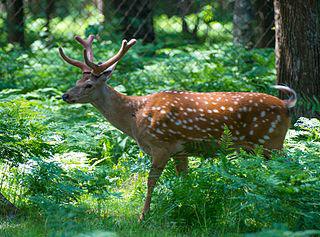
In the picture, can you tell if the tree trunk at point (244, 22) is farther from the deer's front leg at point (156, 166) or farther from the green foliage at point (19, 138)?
the green foliage at point (19, 138)

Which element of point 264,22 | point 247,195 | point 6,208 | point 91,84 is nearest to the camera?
point 247,195

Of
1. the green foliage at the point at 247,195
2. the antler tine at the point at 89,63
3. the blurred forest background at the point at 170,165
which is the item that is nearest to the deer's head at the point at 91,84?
the antler tine at the point at 89,63

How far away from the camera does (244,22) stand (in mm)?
12750

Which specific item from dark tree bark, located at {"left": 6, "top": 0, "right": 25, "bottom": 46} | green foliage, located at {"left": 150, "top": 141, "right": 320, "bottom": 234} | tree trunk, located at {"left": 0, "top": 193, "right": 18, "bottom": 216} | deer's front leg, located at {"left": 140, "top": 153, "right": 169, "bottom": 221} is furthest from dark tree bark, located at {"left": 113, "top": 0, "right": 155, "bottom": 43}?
green foliage, located at {"left": 150, "top": 141, "right": 320, "bottom": 234}

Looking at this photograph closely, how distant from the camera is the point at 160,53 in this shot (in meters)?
13.2

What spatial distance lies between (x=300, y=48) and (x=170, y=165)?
2.52 m

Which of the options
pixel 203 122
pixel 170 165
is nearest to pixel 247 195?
pixel 170 165

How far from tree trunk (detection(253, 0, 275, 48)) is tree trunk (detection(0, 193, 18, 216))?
21.5 ft

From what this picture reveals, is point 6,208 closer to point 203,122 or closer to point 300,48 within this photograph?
point 203,122

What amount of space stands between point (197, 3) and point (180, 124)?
20.2 ft

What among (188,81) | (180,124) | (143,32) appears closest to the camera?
(180,124)

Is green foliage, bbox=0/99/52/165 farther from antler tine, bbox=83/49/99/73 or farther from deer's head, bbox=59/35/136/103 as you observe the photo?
antler tine, bbox=83/49/99/73

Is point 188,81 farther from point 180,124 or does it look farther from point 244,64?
point 180,124

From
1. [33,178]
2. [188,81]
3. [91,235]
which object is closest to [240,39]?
[188,81]
